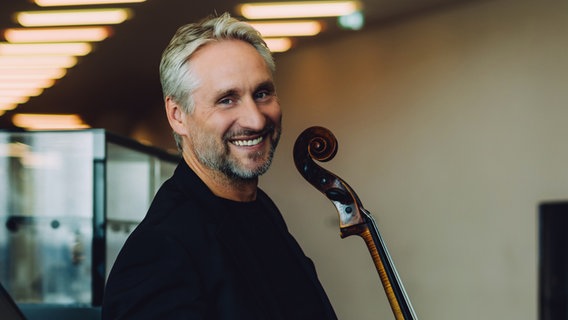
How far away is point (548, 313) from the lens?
11.4ft

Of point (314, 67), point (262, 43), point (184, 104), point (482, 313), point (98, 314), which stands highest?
point (314, 67)

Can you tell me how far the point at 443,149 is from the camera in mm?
5188

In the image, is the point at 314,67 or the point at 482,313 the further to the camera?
the point at 314,67

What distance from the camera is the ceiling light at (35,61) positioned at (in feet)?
21.7

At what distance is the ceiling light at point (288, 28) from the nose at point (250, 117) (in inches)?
172

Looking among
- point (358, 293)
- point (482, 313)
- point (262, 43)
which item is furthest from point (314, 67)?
point (262, 43)

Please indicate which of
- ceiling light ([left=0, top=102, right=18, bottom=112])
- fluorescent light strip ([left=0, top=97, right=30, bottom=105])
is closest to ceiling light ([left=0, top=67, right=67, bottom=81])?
fluorescent light strip ([left=0, top=97, right=30, bottom=105])

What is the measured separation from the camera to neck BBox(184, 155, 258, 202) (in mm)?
1337

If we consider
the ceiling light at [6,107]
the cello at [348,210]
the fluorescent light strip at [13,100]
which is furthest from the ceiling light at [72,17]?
the cello at [348,210]

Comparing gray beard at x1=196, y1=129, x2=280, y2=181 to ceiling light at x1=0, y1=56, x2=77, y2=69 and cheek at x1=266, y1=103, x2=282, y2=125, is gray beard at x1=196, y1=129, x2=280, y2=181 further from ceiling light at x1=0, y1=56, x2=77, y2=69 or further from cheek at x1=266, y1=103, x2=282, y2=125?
ceiling light at x1=0, y1=56, x2=77, y2=69

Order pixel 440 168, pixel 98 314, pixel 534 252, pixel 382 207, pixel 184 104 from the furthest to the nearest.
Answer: pixel 382 207, pixel 440 168, pixel 534 252, pixel 98 314, pixel 184 104

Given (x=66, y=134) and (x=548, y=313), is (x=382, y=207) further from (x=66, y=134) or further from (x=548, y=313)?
(x=66, y=134)

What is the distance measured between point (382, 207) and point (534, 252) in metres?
1.21

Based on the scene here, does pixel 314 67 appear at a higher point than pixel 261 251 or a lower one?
higher
